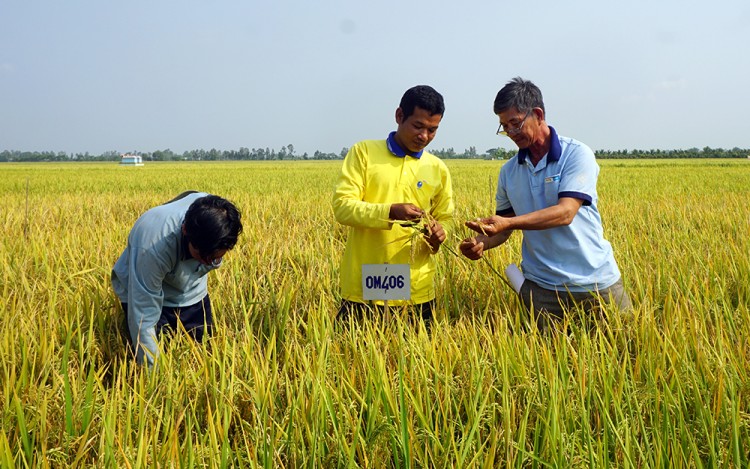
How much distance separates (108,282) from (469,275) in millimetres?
2042

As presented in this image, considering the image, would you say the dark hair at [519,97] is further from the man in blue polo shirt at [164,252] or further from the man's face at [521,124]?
the man in blue polo shirt at [164,252]

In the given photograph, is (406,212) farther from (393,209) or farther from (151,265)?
(151,265)

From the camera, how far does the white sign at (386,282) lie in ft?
7.23

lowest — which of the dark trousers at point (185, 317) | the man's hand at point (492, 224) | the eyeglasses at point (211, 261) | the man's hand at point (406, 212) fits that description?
the dark trousers at point (185, 317)

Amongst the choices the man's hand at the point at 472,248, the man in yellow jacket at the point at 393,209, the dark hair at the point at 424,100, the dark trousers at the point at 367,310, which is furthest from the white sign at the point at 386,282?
the dark hair at the point at 424,100

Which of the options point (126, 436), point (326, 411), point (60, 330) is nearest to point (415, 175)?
point (326, 411)

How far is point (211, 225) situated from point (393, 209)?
689 mm

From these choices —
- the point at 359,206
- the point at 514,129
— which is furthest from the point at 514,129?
the point at 359,206

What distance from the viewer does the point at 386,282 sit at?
2.22m

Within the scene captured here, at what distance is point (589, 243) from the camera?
7.57 feet

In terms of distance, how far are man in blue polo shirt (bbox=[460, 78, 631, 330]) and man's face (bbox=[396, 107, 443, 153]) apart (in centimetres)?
27

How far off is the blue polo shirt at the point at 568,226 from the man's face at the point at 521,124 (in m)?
0.10

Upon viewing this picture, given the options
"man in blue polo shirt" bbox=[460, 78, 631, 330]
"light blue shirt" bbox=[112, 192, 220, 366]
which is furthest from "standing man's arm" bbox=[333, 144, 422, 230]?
"light blue shirt" bbox=[112, 192, 220, 366]

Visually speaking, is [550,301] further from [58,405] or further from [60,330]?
[60,330]
